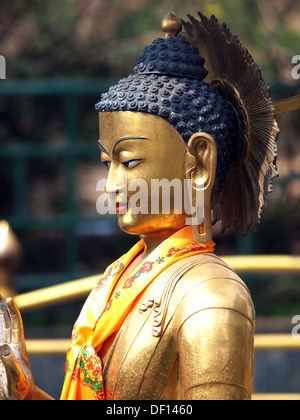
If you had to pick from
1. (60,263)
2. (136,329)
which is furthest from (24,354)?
(60,263)

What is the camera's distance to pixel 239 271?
3482 millimetres

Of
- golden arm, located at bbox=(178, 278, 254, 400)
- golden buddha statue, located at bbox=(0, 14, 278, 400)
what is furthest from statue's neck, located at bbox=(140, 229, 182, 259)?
golden arm, located at bbox=(178, 278, 254, 400)

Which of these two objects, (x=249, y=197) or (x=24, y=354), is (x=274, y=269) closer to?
(x=249, y=197)

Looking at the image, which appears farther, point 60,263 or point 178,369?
point 60,263

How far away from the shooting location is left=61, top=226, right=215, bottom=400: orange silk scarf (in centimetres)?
219

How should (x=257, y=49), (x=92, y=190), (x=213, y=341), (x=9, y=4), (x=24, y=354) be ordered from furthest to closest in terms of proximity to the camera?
(x=92, y=190) → (x=9, y=4) → (x=257, y=49) → (x=24, y=354) → (x=213, y=341)

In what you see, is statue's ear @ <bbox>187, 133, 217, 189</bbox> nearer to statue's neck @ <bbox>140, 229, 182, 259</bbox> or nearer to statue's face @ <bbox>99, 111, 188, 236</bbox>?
statue's face @ <bbox>99, 111, 188, 236</bbox>

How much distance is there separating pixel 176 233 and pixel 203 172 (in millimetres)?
181

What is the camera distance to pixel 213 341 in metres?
2.03

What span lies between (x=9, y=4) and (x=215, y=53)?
480 centimetres

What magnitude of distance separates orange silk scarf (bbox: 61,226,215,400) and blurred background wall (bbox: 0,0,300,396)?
3668mm

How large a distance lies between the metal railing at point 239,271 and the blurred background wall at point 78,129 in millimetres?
2198

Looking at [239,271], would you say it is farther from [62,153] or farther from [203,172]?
[62,153]

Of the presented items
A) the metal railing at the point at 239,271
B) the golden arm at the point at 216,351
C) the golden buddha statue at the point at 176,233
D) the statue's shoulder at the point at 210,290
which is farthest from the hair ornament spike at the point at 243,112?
the metal railing at the point at 239,271
